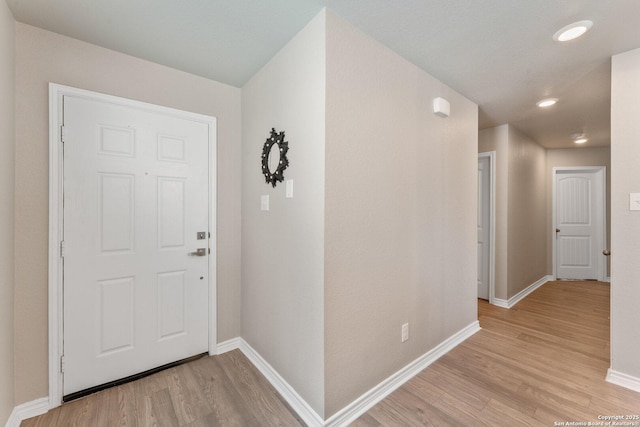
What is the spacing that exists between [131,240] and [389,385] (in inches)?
84.0

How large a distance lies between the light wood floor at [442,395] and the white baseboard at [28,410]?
0.18 feet

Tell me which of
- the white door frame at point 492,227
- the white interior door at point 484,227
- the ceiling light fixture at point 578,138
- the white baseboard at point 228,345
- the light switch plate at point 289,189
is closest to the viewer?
the light switch plate at point 289,189

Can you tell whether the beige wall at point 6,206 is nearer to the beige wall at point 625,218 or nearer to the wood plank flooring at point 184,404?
the wood plank flooring at point 184,404

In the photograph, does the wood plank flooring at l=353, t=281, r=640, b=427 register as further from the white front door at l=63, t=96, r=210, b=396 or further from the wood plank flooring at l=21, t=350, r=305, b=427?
the white front door at l=63, t=96, r=210, b=396

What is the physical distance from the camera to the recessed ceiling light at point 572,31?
5.48 feet

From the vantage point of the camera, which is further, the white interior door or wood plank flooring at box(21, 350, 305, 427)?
the white interior door

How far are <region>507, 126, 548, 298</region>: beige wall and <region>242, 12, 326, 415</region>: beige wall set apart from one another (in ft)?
10.4

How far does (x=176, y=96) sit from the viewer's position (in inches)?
88.7

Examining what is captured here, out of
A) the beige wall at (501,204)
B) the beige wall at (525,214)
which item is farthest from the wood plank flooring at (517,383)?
the beige wall at (525,214)

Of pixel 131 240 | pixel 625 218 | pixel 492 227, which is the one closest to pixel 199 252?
pixel 131 240

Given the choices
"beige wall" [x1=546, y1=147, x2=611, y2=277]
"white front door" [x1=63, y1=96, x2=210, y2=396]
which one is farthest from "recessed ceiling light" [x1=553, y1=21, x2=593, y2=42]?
"beige wall" [x1=546, y1=147, x2=611, y2=277]

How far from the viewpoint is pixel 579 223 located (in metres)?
5.01

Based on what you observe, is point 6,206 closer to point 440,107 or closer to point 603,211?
point 440,107

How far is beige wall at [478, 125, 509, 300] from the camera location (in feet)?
11.9
